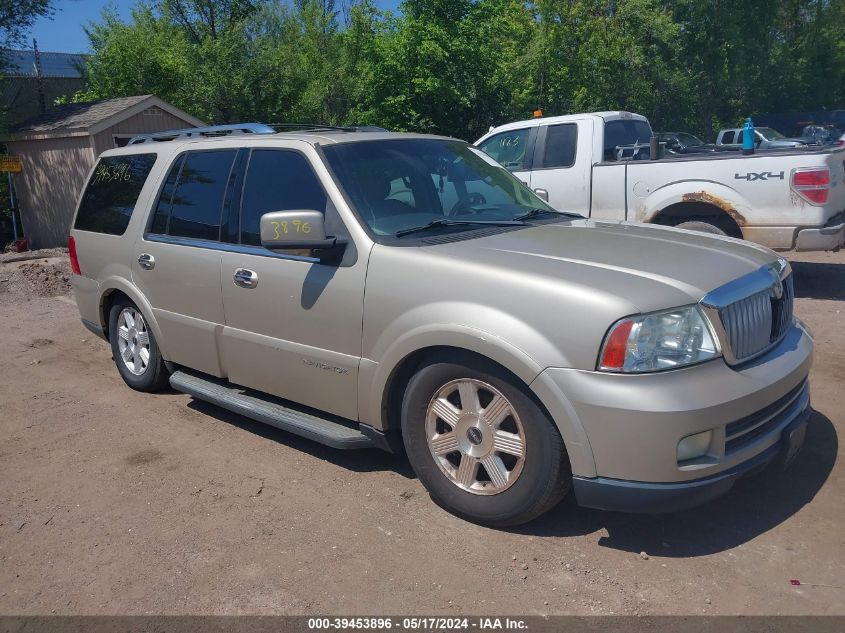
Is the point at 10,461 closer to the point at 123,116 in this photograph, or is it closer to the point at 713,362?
the point at 713,362

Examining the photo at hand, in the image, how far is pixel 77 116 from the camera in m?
14.5

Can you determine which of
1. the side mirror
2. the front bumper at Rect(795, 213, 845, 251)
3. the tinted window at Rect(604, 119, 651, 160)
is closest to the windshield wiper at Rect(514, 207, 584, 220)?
the side mirror

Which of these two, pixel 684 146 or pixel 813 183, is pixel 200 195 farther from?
pixel 684 146

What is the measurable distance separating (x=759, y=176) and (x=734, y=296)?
4995mm

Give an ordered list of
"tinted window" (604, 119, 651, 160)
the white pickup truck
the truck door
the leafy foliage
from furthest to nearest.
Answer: the leafy foliage → the truck door → "tinted window" (604, 119, 651, 160) → the white pickup truck

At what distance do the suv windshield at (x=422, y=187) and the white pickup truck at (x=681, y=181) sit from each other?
2566 millimetres

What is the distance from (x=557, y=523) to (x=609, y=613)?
74 cm

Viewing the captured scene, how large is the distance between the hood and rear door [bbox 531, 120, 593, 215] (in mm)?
4834

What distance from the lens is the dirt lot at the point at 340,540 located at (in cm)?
320

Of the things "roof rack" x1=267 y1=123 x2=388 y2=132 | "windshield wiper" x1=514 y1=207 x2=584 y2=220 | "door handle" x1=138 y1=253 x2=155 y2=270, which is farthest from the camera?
"door handle" x1=138 y1=253 x2=155 y2=270

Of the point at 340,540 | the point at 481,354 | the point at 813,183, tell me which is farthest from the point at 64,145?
the point at 481,354

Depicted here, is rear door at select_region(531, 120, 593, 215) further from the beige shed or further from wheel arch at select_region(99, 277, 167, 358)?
the beige shed

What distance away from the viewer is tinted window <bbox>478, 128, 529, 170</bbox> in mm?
9781

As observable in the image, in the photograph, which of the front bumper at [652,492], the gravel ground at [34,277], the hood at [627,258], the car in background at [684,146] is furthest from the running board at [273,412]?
the car in background at [684,146]
